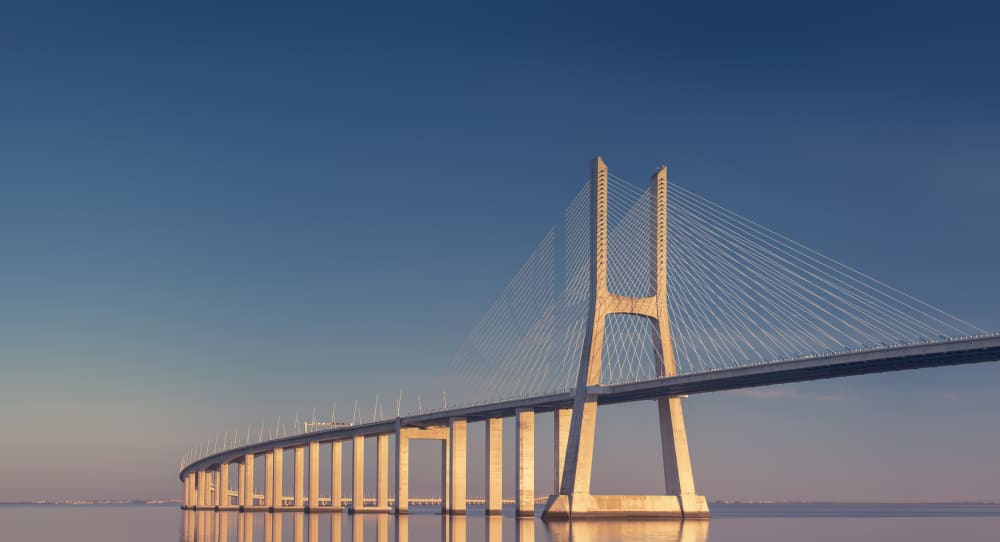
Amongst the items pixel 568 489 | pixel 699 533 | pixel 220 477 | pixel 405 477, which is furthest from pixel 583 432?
pixel 220 477

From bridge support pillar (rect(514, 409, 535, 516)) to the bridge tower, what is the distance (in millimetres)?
8905

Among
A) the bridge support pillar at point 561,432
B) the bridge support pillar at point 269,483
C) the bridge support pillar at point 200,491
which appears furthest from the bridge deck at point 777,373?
the bridge support pillar at point 200,491

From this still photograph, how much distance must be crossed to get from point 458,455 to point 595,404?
1019 inches

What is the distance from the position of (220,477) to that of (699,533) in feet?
324

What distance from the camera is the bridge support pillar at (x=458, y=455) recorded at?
98688mm

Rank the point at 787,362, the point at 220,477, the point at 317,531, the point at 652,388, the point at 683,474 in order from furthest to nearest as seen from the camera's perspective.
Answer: the point at 220,477 < the point at 317,531 < the point at 683,474 < the point at 652,388 < the point at 787,362

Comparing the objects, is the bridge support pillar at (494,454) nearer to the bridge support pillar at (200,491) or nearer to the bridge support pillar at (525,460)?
the bridge support pillar at (525,460)

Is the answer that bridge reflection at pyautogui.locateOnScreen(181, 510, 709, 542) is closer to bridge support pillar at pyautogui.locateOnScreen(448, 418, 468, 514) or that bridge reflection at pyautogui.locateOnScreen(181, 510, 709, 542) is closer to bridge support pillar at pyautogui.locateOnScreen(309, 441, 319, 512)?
bridge support pillar at pyautogui.locateOnScreen(448, 418, 468, 514)

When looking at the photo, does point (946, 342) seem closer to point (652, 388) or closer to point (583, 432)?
point (652, 388)

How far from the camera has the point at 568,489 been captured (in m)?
77.9

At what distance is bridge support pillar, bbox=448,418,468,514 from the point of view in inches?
3885

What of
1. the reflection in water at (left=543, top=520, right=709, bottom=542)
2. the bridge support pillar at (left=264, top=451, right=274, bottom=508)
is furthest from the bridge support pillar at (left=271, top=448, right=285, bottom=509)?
the reflection in water at (left=543, top=520, right=709, bottom=542)

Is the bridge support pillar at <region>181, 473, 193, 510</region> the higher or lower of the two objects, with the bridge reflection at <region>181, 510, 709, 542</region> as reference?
lower

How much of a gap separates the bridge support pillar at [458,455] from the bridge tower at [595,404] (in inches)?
795
